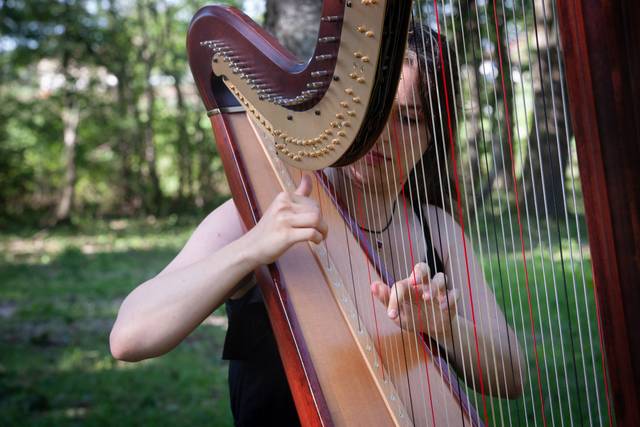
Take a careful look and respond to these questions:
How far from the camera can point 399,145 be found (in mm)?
1455

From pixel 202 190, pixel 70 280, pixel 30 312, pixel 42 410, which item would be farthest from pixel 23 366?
pixel 202 190

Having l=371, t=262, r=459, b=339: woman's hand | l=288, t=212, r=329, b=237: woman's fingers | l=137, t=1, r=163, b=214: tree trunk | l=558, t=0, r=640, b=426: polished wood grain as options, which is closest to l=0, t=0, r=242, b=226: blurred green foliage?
l=137, t=1, r=163, b=214: tree trunk

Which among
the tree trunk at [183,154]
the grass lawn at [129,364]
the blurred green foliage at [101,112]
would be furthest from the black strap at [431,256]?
the tree trunk at [183,154]

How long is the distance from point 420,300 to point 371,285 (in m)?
0.10

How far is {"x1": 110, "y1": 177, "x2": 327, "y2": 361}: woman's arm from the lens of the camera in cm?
135

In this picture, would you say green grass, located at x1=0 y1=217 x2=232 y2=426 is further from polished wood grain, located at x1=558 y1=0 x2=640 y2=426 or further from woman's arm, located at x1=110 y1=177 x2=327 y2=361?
polished wood grain, located at x1=558 y1=0 x2=640 y2=426

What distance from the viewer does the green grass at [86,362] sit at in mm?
3684

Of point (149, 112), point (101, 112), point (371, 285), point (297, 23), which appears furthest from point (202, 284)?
point (101, 112)

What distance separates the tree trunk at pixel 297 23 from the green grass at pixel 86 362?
1.75 meters

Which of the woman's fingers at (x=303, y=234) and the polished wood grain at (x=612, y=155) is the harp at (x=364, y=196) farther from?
the woman's fingers at (x=303, y=234)

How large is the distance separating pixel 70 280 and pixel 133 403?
3856mm

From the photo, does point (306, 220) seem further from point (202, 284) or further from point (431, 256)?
point (431, 256)

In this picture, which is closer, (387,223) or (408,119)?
(408,119)

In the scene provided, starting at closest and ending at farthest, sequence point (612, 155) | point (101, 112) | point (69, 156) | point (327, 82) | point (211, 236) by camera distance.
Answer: point (612, 155), point (327, 82), point (211, 236), point (69, 156), point (101, 112)
